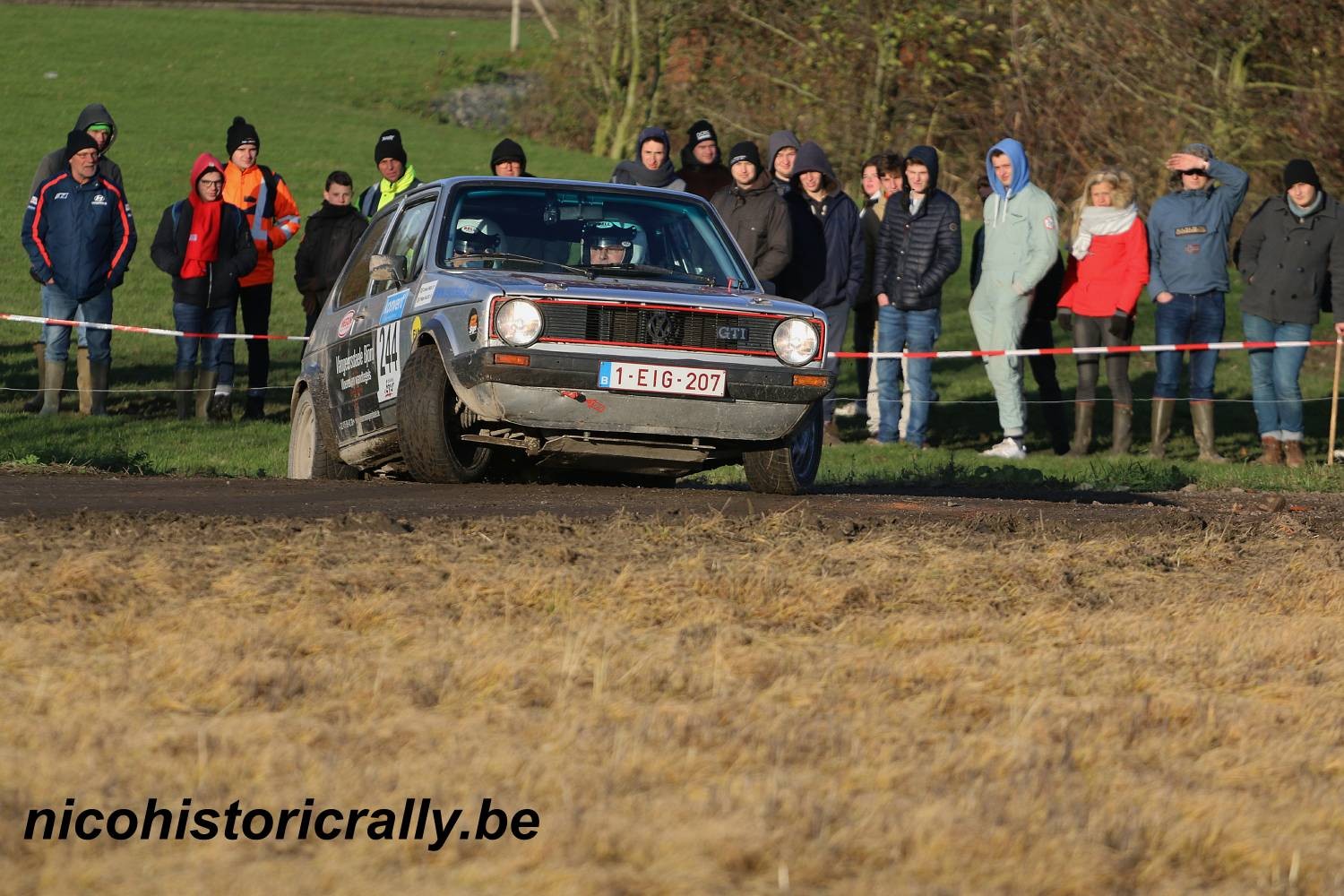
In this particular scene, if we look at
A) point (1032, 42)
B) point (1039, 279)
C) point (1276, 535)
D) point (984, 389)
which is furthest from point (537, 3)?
point (1276, 535)

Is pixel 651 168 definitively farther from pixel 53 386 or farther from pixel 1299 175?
pixel 53 386

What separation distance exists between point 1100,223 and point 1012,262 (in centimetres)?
71

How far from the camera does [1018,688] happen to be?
18.5 feet

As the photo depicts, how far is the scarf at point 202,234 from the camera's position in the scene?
1625 cm

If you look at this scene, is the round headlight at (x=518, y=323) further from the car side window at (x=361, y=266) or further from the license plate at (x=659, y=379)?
the car side window at (x=361, y=266)

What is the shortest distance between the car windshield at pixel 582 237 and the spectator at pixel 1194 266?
5889 millimetres

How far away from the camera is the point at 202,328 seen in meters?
16.6

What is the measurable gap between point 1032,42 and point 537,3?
22.5 meters

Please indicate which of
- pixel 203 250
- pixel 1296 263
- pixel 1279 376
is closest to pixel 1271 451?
pixel 1279 376

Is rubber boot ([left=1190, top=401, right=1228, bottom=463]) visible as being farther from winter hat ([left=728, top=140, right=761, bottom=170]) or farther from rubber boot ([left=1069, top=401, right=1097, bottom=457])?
winter hat ([left=728, top=140, right=761, bottom=170])

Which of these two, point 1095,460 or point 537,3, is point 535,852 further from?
point 537,3

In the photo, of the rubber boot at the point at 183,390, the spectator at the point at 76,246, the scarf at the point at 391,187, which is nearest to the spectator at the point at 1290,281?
the scarf at the point at 391,187

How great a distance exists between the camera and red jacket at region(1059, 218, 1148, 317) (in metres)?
15.3

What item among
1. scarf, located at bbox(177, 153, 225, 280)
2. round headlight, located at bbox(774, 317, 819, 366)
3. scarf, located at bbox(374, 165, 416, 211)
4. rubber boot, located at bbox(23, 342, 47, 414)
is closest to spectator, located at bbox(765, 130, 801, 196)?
scarf, located at bbox(374, 165, 416, 211)
